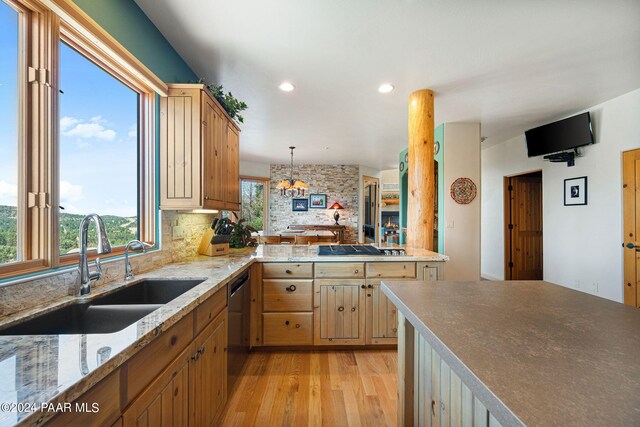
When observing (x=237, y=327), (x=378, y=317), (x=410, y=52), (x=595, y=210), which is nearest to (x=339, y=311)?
(x=378, y=317)

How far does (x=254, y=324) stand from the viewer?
2.36 m

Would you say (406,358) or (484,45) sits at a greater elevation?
(484,45)

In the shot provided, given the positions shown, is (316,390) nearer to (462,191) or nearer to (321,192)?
(462,191)

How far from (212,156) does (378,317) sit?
2057 mm

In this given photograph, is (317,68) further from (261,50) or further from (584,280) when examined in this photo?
(584,280)

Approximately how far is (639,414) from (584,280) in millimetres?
4516

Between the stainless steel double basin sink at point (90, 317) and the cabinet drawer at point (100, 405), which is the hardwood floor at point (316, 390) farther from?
the cabinet drawer at point (100, 405)

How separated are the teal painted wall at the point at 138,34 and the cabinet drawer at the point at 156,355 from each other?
169cm

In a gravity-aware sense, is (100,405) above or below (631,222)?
below

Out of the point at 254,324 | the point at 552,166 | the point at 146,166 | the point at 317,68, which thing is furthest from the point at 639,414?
the point at 552,166

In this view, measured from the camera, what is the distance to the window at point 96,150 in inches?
54.5

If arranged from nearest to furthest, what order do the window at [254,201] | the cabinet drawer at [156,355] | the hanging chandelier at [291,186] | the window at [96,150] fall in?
the cabinet drawer at [156,355] → the window at [96,150] → the hanging chandelier at [291,186] → the window at [254,201]

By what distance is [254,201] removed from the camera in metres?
7.38

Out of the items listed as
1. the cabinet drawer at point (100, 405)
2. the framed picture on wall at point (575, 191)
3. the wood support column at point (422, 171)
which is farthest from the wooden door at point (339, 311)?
the framed picture on wall at point (575, 191)
